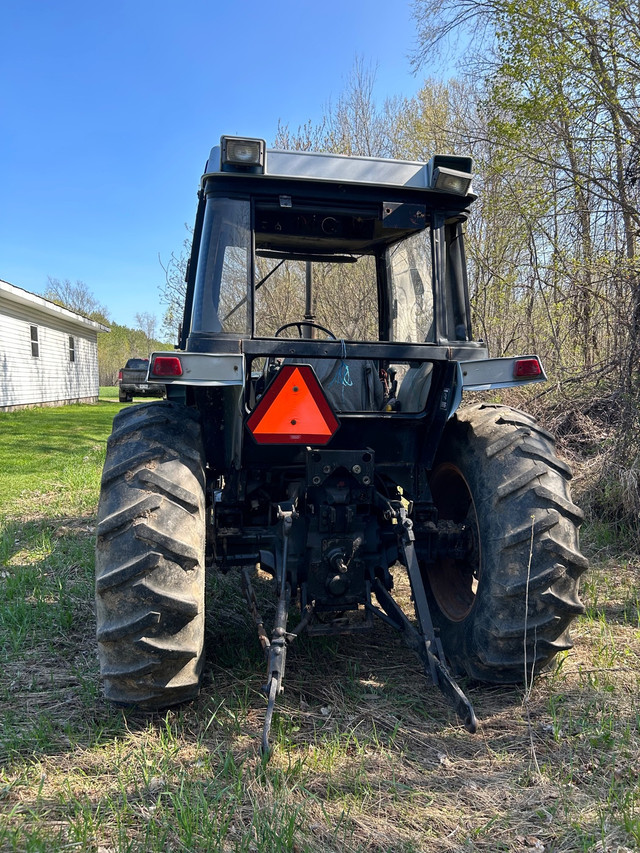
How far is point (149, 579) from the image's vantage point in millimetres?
2289

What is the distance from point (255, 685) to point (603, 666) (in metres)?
1.72

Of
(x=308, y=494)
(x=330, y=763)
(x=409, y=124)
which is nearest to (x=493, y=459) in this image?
(x=308, y=494)

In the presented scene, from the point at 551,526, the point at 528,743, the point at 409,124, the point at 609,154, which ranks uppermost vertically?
the point at 409,124

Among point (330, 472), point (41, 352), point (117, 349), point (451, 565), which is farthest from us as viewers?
point (117, 349)

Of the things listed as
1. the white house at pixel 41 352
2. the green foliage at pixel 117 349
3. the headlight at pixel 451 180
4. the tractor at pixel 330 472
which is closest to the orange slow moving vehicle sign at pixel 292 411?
the tractor at pixel 330 472

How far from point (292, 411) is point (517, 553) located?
3.71 ft

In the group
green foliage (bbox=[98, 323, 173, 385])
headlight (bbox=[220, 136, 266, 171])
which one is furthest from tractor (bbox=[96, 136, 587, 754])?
green foliage (bbox=[98, 323, 173, 385])

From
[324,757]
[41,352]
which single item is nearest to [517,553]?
[324,757]

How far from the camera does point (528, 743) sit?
8.06ft

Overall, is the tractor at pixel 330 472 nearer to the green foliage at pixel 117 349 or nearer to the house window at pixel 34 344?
the house window at pixel 34 344

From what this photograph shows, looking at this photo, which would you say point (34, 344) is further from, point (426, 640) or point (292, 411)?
point (426, 640)

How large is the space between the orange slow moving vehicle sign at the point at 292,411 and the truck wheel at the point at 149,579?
375 millimetres

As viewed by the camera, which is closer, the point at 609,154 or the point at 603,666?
the point at 603,666

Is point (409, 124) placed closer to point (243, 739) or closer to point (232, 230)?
point (232, 230)
